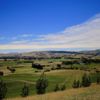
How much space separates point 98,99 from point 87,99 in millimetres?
939

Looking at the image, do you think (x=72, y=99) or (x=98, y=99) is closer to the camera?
(x=98, y=99)

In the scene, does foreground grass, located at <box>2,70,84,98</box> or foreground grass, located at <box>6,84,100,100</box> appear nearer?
foreground grass, located at <box>6,84,100,100</box>

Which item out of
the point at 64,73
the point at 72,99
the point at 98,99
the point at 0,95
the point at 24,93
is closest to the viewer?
the point at 98,99

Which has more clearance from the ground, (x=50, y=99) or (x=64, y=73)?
(x=50, y=99)

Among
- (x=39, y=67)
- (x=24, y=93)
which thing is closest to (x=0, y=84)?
(x=24, y=93)

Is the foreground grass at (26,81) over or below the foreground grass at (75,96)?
below

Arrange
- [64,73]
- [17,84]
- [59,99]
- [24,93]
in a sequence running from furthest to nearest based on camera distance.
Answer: [64,73] < [17,84] < [24,93] < [59,99]

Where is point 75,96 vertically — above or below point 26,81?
above

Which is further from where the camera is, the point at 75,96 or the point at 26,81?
the point at 26,81

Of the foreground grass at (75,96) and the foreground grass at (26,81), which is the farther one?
the foreground grass at (26,81)

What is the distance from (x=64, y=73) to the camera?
134 metres

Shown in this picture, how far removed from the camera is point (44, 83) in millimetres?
65062

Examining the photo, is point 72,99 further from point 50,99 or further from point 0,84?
point 0,84

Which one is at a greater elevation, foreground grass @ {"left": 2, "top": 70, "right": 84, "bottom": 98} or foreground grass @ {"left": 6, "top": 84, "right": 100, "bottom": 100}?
foreground grass @ {"left": 6, "top": 84, "right": 100, "bottom": 100}
